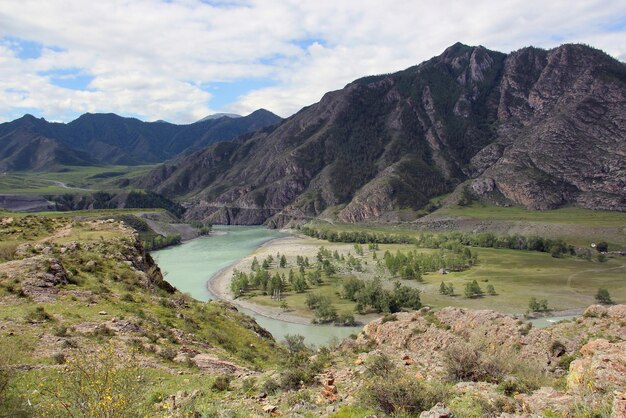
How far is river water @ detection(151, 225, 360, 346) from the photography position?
66250 mm

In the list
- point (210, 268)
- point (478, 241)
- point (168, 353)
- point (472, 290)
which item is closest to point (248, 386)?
point (168, 353)

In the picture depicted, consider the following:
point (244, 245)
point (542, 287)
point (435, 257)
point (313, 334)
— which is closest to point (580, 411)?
point (313, 334)

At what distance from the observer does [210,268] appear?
12438 cm

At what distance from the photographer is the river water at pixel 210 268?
66250 millimetres

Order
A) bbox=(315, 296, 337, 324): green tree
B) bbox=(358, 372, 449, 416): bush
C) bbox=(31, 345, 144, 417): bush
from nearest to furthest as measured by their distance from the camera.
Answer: bbox=(31, 345, 144, 417): bush, bbox=(358, 372, 449, 416): bush, bbox=(315, 296, 337, 324): green tree

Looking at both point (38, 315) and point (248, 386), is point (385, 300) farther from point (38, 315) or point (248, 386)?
point (248, 386)

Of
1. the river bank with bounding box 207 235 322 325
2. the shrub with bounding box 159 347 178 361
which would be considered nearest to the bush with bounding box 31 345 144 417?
the shrub with bounding box 159 347 178 361

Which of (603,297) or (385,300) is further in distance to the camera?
(603,297)

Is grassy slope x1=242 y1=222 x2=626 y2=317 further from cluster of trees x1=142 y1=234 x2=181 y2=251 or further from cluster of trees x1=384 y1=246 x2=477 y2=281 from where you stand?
cluster of trees x1=142 y1=234 x2=181 y2=251

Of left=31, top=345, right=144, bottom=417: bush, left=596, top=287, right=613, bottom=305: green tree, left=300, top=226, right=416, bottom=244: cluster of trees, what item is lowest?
→ left=596, top=287, right=613, bottom=305: green tree

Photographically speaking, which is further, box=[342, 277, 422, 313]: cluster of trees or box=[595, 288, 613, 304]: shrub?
box=[595, 288, 613, 304]: shrub

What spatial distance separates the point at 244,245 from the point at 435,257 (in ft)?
303

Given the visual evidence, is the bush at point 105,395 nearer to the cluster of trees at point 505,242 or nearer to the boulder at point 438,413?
the boulder at point 438,413

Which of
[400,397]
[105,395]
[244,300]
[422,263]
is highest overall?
[105,395]
